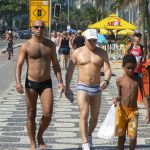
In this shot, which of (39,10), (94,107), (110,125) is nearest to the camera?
(110,125)

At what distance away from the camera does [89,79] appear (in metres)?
8.35

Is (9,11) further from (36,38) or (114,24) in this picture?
(36,38)

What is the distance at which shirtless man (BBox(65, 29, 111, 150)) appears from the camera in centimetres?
831

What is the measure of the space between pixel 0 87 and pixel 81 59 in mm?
9844

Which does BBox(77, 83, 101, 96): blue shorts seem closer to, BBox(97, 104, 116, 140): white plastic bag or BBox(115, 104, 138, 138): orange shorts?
BBox(97, 104, 116, 140): white plastic bag

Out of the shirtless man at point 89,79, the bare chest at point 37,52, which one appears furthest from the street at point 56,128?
the bare chest at point 37,52

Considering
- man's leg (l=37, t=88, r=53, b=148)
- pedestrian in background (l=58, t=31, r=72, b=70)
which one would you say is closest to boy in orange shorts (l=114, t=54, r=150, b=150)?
man's leg (l=37, t=88, r=53, b=148)

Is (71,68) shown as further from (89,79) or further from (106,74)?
(106,74)

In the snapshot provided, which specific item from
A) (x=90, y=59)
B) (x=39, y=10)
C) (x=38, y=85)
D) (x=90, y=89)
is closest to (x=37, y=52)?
(x=38, y=85)

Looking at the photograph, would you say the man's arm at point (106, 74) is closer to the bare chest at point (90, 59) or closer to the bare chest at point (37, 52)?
the bare chest at point (90, 59)

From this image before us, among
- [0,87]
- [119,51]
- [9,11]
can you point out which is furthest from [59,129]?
[9,11]

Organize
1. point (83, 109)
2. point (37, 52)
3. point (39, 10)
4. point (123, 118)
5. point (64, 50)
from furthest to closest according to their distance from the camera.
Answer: point (64, 50) → point (39, 10) → point (83, 109) → point (37, 52) → point (123, 118)

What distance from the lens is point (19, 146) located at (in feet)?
28.6

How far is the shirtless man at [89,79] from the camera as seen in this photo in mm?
8312
